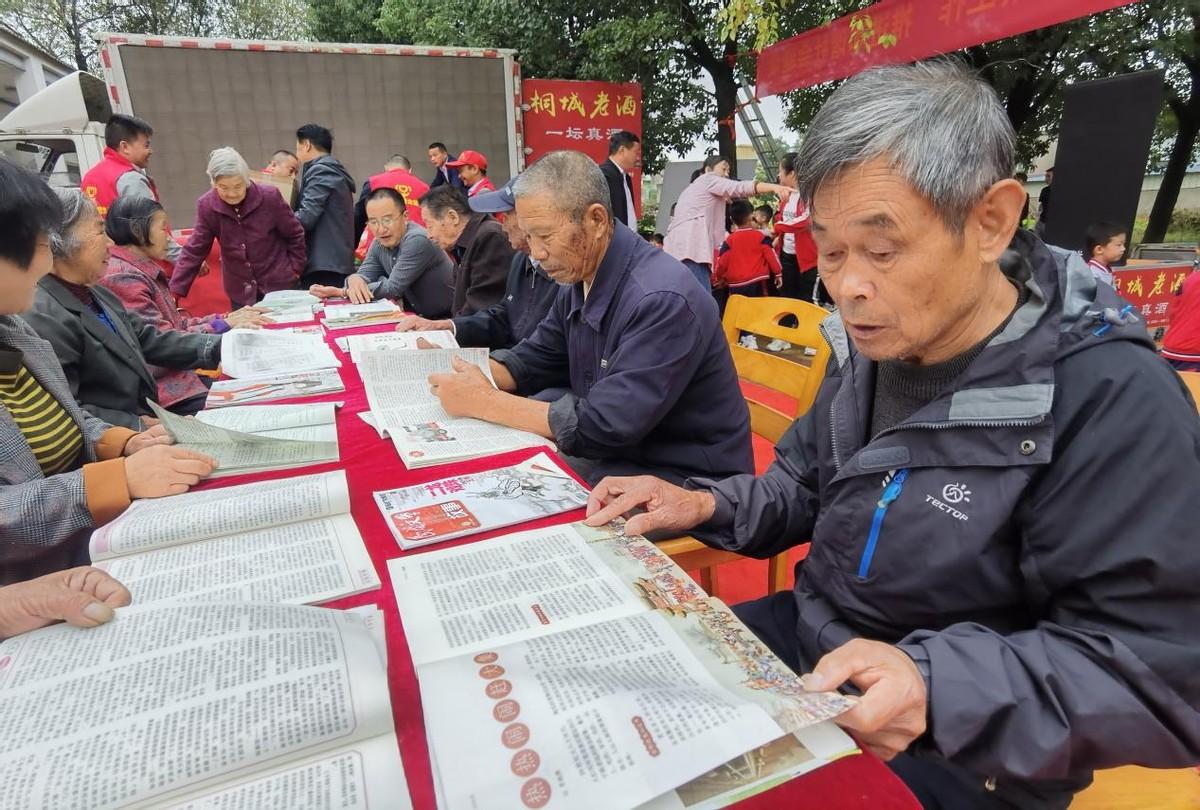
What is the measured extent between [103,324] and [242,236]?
2.24 meters

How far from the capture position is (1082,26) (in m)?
7.95

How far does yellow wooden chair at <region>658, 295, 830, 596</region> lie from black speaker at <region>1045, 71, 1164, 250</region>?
247 inches

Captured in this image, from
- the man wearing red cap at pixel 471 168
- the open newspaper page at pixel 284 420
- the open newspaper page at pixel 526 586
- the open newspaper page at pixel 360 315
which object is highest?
the man wearing red cap at pixel 471 168

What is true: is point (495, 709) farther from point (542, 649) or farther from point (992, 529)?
point (992, 529)

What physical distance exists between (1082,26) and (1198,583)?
10171 millimetres

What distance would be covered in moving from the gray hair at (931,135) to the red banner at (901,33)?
127 inches

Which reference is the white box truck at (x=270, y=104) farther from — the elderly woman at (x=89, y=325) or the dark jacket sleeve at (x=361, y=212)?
the elderly woman at (x=89, y=325)

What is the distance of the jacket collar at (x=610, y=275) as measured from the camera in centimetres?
182

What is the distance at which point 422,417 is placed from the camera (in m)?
1.68

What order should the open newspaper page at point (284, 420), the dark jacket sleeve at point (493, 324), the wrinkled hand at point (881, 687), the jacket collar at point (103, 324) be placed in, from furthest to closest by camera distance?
1. the dark jacket sleeve at point (493, 324)
2. the jacket collar at point (103, 324)
3. the open newspaper page at point (284, 420)
4. the wrinkled hand at point (881, 687)

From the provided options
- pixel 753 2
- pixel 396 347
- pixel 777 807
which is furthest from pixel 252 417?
pixel 753 2

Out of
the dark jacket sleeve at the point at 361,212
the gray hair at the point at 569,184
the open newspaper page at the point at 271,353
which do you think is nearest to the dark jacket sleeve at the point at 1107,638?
the gray hair at the point at 569,184

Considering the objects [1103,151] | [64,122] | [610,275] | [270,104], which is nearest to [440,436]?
[610,275]

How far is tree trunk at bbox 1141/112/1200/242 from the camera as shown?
10336 millimetres
